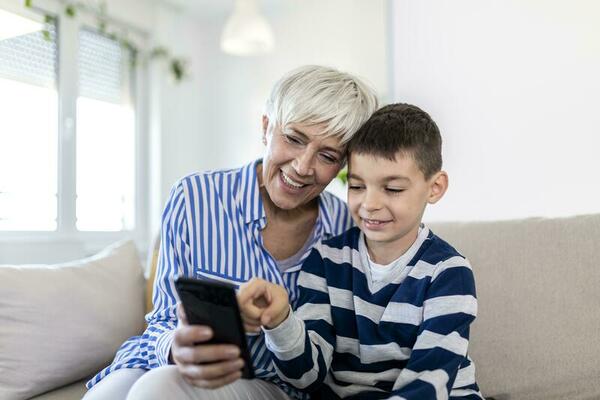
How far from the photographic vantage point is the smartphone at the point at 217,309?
749 millimetres

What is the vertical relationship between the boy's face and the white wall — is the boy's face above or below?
below

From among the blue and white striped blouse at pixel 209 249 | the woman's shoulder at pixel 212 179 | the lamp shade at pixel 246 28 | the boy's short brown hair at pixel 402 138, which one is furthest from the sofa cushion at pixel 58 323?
the lamp shade at pixel 246 28

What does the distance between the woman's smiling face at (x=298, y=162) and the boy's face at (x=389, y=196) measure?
0.29 feet

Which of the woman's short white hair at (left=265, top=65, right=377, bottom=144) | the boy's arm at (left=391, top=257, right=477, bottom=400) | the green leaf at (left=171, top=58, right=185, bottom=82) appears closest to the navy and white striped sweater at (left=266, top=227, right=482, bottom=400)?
the boy's arm at (left=391, top=257, right=477, bottom=400)

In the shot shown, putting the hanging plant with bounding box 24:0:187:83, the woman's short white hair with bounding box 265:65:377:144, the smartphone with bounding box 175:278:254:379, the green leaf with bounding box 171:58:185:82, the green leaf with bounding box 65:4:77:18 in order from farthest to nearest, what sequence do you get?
1. the green leaf with bounding box 171:58:185:82
2. the hanging plant with bounding box 24:0:187:83
3. the green leaf with bounding box 65:4:77:18
4. the woman's short white hair with bounding box 265:65:377:144
5. the smartphone with bounding box 175:278:254:379

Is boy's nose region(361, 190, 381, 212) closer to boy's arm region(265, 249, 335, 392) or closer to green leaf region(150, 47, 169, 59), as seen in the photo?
boy's arm region(265, 249, 335, 392)

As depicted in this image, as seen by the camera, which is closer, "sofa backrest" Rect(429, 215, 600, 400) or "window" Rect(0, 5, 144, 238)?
"sofa backrest" Rect(429, 215, 600, 400)

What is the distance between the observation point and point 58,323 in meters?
1.37

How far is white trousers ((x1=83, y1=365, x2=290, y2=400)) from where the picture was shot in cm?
84

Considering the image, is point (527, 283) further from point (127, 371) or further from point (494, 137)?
point (127, 371)

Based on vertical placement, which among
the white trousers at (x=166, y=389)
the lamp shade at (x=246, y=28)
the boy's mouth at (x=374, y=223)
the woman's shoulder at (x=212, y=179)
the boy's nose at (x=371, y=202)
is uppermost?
the lamp shade at (x=246, y=28)

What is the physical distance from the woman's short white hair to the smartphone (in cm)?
47

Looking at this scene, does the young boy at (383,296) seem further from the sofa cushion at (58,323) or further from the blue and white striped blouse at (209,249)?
the sofa cushion at (58,323)

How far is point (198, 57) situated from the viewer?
418 centimetres
